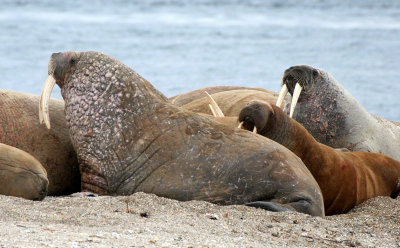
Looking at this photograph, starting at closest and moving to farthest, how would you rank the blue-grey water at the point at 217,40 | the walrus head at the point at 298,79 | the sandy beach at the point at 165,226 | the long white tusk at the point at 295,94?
1. the sandy beach at the point at 165,226
2. the long white tusk at the point at 295,94
3. the walrus head at the point at 298,79
4. the blue-grey water at the point at 217,40

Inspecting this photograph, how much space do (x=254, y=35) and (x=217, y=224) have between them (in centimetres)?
2702

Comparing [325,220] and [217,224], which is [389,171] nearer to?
[325,220]

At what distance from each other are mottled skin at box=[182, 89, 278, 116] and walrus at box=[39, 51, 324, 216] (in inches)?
70.0

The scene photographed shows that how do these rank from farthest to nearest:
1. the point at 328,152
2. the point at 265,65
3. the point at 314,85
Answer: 1. the point at 265,65
2. the point at 314,85
3. the point at 328,152

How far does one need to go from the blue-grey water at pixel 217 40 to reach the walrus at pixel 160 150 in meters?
10.2

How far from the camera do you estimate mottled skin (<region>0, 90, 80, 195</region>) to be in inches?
222

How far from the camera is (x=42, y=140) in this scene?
570 cm

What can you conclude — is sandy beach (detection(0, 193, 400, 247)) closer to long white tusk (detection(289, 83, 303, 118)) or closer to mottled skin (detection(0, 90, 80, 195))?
mottled skin (detection(0, 90, 80, 195))

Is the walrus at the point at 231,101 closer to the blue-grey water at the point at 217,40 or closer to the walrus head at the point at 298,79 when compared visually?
the walrus head at the point at 298,79

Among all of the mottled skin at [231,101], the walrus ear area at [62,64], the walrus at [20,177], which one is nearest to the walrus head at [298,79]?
the mottled skin at [231,101]

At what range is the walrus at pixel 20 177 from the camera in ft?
15.6

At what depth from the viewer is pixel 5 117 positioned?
571 cm

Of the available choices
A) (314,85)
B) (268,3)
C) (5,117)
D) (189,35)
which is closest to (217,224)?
(5,117)

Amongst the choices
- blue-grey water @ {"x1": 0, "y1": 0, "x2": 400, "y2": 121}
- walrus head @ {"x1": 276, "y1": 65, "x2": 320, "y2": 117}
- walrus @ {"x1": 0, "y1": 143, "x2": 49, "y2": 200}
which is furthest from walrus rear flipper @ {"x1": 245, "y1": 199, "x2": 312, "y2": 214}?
blue-grey water @ {"x1": 0, "y1": 0, "x2": 400, "y2": 121}
